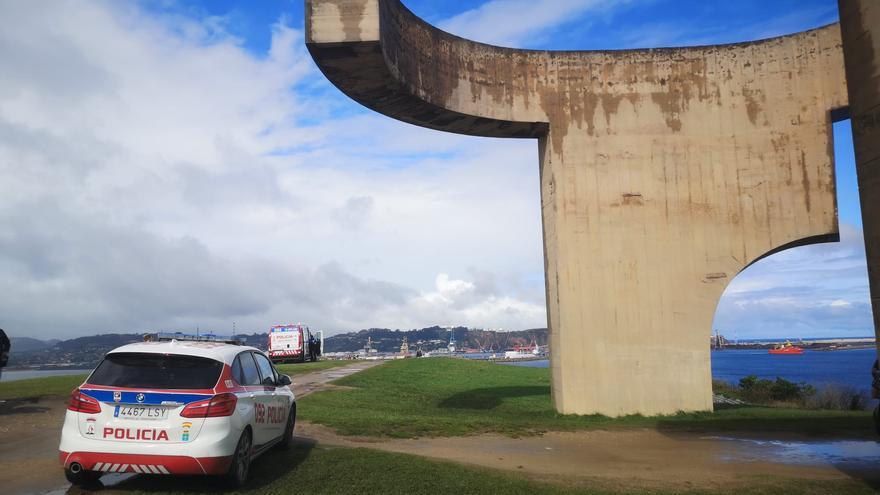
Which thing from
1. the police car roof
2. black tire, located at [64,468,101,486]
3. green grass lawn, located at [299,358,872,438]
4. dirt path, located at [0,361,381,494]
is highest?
the police car roof

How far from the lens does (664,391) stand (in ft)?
45.4

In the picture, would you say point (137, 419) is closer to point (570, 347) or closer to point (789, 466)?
point (789, 466)

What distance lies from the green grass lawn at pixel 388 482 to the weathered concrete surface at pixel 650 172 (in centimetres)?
630

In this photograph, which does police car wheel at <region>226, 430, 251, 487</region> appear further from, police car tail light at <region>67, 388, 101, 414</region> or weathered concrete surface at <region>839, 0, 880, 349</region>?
weathered concrete surface at <region>839, 0, 880, 349</region>

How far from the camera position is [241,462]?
673 cm

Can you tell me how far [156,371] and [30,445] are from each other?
4.44m

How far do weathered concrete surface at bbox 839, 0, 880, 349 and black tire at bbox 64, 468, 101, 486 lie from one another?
8.46m

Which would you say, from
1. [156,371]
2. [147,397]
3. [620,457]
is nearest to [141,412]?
[147,397]

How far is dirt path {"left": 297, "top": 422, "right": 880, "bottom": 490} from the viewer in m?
7.89

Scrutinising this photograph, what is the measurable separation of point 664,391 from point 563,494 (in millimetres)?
8064

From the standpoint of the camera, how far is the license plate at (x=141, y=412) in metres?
6.18

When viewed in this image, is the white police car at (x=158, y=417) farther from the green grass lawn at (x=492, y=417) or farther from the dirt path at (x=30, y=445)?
the green grass lawn at (x=492, y=417)

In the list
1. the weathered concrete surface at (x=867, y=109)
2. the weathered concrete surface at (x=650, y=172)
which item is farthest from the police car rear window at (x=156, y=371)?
A: the weathered concrete surface at (x=650, y=172)

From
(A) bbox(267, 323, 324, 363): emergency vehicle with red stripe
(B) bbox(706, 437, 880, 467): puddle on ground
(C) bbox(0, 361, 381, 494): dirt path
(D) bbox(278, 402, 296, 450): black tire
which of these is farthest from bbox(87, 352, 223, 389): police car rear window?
(A) bbox(267, 323, 324, 363): emergency vehicle with red stripe
